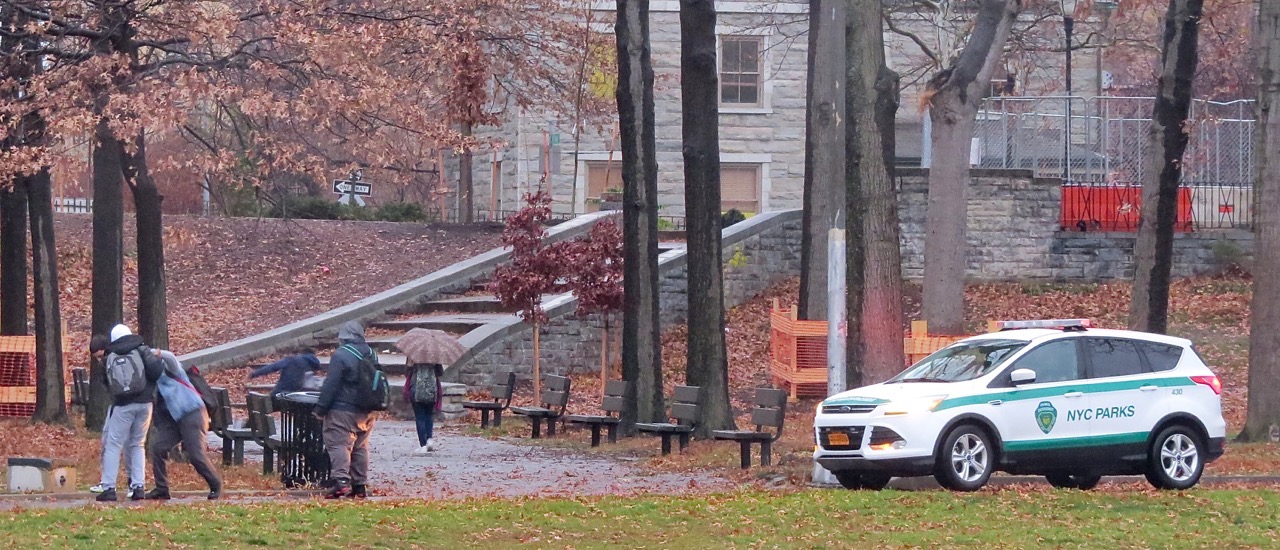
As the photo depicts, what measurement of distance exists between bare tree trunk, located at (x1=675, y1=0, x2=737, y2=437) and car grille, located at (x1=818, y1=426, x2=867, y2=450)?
5420 millimetres

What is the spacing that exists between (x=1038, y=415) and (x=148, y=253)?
9376mm

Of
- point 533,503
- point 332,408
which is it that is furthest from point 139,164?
point 533,503

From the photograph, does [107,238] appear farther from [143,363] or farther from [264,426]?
[143,363]

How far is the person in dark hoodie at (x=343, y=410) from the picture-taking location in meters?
13.3

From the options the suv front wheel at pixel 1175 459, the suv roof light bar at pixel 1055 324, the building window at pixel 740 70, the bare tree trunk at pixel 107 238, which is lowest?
the suv front wheel at pixel 1175 459

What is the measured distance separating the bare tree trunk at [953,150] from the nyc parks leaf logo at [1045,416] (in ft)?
20.8

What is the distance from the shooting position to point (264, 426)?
15.7 metres

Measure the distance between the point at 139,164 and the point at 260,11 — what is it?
219 cm

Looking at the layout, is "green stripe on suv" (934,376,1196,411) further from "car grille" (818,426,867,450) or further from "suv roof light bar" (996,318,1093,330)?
"car grille" (818,426,867,450)

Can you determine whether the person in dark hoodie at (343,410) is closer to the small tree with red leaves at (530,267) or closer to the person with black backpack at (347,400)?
the person with black backpack at (347,400)

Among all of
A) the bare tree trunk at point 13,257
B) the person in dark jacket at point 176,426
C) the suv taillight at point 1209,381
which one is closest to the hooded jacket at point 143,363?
the person in dark jacket at point 176,426

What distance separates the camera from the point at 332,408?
13422 millimetres

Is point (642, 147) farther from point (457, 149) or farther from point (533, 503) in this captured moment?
point (533, 503)

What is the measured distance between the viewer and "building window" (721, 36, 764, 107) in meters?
40.2
